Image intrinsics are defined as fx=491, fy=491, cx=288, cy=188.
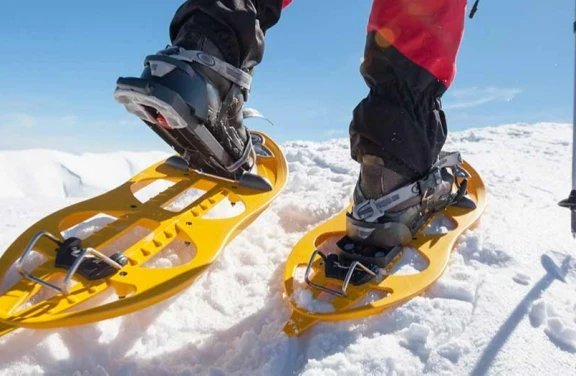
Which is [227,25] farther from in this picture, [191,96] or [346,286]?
[346,286]

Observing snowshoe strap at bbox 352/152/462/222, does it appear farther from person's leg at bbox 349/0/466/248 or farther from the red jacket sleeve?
the red jacket sleeve

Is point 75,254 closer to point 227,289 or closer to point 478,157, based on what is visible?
point 227,289

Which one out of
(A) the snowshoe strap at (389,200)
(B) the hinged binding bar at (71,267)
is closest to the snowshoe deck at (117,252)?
(B) the hinged binding bar at (71,267)

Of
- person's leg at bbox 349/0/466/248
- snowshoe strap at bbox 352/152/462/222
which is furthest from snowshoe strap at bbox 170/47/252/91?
snowshoe strap at bbox 352/152/462/222

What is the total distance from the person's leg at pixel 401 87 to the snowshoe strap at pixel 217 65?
516 millimetres

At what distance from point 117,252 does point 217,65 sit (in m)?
0.82

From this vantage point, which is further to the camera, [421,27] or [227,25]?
[227,25]

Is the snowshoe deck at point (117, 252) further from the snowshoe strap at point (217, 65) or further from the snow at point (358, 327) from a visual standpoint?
the snowshoe strap at point (217, 65)

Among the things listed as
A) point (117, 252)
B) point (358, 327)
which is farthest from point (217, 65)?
point (358, 327)

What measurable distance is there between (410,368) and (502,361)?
0.26 meters

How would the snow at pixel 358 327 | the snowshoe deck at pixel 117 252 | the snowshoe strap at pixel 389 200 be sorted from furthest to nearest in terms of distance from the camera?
the snowshoe strap at pixel 389 200, the snowshoe deck at pixel 117 252, the snow at pixel 358 327

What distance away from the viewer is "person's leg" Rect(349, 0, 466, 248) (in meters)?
1.77

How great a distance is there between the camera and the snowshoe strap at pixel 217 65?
1.87 m

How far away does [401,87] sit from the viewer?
179 cm
